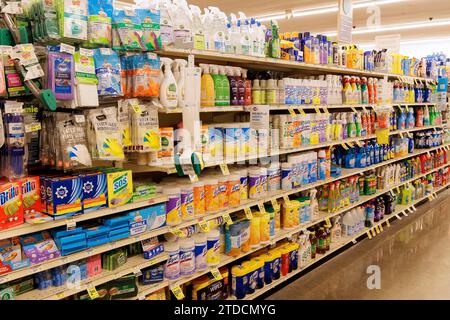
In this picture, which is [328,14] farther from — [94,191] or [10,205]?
[10,205]

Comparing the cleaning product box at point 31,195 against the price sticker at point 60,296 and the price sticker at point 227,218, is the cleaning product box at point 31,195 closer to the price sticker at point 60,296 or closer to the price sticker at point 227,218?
the price sticker at point 60,296

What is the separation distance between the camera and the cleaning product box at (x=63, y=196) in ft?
6.48

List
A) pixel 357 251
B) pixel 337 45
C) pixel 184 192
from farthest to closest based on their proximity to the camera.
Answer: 1. pixel 357 251
2. pixel 337 45
3. pixel 184 192

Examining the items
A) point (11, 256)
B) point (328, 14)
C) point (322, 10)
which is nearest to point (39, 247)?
point (11, 256)

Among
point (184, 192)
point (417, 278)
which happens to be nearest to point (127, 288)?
point (184, 192)

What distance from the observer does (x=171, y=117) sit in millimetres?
3170

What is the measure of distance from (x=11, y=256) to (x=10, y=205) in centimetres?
24

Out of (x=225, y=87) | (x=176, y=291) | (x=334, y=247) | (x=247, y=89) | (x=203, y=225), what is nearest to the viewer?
(x=176, y=291)

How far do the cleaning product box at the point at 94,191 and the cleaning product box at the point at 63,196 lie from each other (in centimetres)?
3

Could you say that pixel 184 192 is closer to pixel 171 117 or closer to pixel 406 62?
pixel 171 117

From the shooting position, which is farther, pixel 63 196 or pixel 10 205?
pixel 63 196

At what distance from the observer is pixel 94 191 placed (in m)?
2.14

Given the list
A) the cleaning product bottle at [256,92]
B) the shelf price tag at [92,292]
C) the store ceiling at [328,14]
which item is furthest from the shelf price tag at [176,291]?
the store ceiling at [328,14]

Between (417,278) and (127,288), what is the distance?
285 cm
